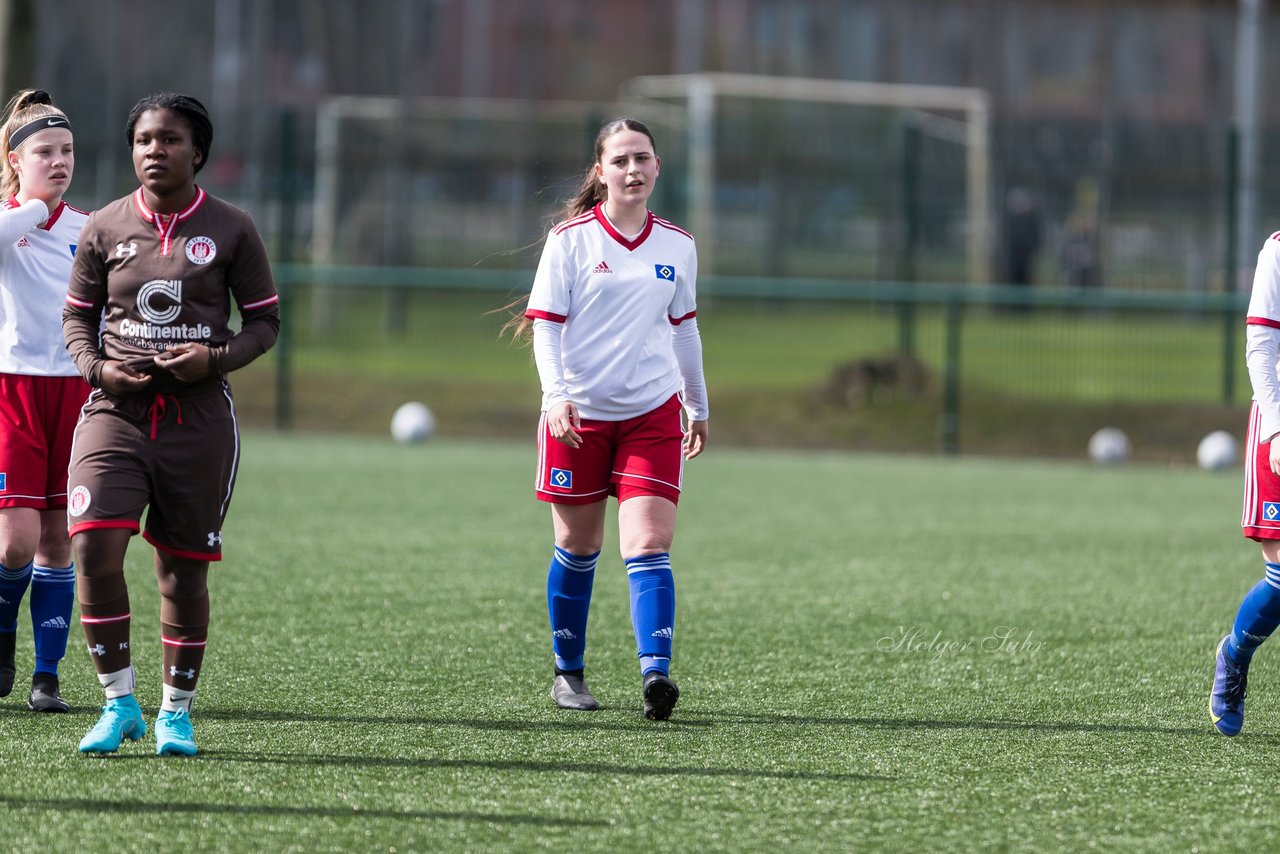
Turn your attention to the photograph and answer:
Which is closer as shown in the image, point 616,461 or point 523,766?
point 523,766

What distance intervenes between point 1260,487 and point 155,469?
3089 mm

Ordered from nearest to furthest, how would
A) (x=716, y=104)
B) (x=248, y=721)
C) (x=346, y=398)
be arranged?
(x=248, y=721)
(x=346, y=398)
(x=716, y=104)

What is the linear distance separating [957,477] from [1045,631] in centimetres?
679

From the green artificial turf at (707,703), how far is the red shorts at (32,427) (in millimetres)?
675

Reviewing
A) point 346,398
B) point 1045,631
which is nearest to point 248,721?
point 1045,631

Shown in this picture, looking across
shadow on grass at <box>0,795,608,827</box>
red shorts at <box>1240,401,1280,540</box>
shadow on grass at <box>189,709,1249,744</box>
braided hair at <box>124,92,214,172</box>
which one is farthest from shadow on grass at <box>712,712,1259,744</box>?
braided hair at <box>124,92,214,172</box>

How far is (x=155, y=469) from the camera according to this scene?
Result: 4.47 meters

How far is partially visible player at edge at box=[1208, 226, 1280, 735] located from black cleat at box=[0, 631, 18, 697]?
3718 millimetres

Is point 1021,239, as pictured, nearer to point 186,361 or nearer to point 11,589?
point 11,589

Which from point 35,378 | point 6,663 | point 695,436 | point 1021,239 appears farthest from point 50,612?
point 1021,239

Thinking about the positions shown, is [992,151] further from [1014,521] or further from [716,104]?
[1014,521]

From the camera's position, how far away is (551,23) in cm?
3809

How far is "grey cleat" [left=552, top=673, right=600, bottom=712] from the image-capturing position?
5.38m

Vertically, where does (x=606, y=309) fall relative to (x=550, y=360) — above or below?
above
